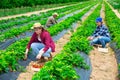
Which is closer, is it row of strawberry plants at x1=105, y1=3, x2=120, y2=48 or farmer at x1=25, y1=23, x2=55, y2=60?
farmer at x1=25, y1=23, x2=55, y2=60

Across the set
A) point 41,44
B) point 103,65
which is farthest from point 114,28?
point 41,44

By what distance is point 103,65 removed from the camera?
9141 mm

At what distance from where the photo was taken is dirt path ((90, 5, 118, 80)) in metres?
7.97

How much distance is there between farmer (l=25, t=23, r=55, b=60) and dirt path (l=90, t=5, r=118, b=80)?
4.65 ft

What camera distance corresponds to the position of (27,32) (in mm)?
14602

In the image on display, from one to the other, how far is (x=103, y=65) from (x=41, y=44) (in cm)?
206

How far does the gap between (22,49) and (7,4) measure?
2537 centimetres

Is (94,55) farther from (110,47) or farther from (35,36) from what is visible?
(35,36)

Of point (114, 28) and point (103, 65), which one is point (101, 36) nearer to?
point (103, 65)

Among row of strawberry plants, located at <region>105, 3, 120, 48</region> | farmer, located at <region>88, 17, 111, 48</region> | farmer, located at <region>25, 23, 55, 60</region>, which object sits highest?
farmer, located at <region>25, 23, 55, 60</region>

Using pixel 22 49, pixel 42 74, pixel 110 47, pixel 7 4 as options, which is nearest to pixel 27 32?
pixel 110 47

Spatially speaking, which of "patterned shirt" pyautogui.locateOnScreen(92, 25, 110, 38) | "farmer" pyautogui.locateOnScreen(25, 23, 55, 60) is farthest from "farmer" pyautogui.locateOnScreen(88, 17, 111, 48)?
"farmer" pyautogui.locateOnScreen(25, 23, 55, 60)

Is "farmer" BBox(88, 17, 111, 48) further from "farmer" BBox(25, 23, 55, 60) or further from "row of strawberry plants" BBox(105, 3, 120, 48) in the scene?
"farmer" BBox(25, 23, 55, 60)

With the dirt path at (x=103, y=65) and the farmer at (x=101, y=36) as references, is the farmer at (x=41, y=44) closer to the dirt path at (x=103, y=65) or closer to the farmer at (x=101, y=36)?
the dirt path at (x=103, y=65)
